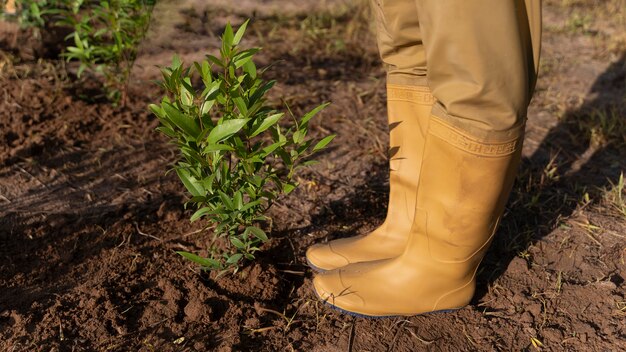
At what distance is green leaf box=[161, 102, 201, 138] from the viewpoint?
177 centimetres

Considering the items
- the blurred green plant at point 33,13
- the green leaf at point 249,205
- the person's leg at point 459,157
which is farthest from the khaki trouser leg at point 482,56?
the blurred green plant at point 33,13

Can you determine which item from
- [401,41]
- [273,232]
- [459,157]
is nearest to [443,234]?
[459,157]

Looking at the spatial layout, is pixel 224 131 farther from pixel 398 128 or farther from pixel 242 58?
pixel 398 128

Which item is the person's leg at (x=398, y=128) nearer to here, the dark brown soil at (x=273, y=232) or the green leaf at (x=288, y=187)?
the dark brown soil at (x=273, y=232)

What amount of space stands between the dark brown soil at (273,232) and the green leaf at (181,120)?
24.3 inches

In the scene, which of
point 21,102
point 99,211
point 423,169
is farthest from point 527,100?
point 21,102

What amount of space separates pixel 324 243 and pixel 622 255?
120 centimetres

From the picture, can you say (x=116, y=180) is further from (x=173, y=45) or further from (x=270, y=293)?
(x=173, y=45)

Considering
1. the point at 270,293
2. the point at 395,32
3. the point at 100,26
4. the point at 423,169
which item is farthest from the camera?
the point at 100,26

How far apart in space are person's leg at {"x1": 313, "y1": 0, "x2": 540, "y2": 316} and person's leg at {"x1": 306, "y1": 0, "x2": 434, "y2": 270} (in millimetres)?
125

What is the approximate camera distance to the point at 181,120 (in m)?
1.80

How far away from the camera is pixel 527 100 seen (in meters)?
1.70

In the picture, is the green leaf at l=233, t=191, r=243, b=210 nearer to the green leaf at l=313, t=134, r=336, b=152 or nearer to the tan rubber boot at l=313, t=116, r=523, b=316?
the green leaf at l=313, t=134, r=336, b=152

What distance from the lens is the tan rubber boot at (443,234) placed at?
1.76 meters
